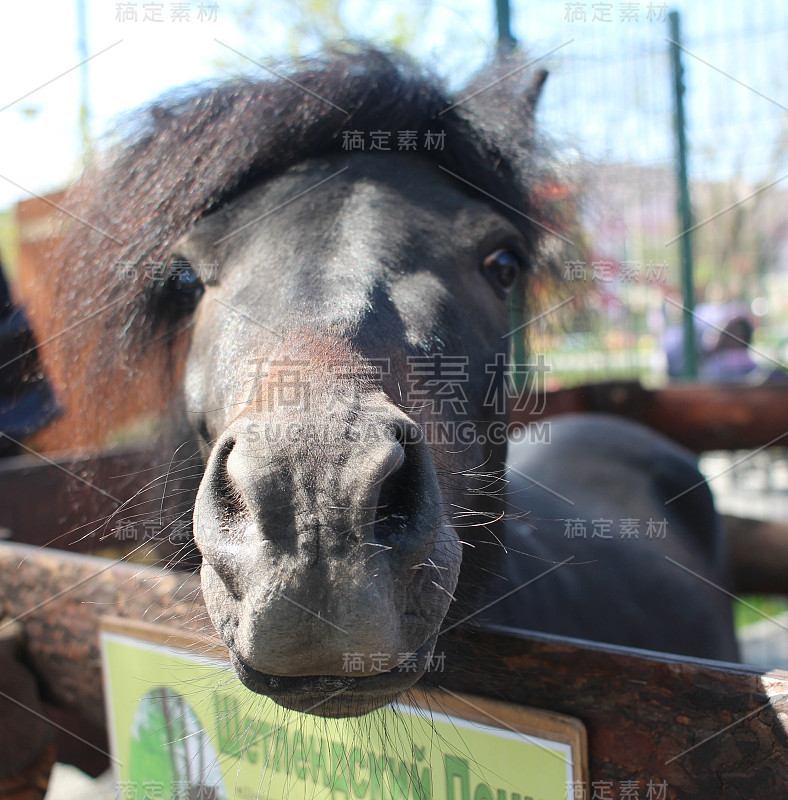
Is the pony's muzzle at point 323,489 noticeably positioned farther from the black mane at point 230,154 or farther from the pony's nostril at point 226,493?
the black mane at point 230,154

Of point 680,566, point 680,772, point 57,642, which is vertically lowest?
point 680,566

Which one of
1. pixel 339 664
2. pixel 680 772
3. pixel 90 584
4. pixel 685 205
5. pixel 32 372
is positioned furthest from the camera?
pixel 685 205

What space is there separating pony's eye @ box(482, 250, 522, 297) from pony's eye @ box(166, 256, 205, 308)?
26.1 inches

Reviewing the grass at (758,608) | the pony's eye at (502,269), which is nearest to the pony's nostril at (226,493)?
the pony's eye at (502,269)

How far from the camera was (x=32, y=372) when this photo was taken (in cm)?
191

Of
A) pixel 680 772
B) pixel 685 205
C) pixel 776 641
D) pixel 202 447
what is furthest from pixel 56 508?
pixel 685 205

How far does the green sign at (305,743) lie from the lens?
104cm

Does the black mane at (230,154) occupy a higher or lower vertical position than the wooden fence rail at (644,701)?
higher

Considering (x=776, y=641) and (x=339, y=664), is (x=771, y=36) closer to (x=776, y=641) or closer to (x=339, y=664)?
(x=776, y=641)

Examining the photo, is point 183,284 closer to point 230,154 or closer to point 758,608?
point 230,154

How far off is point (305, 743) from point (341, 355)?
742 millimetres

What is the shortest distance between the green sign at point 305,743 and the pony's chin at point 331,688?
7.3 inches

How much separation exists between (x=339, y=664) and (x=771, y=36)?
Result: 7.92 metres

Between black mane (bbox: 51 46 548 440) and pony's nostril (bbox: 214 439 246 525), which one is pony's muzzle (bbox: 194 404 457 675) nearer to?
pony's nostril (bbox: 214 439 246 525)
